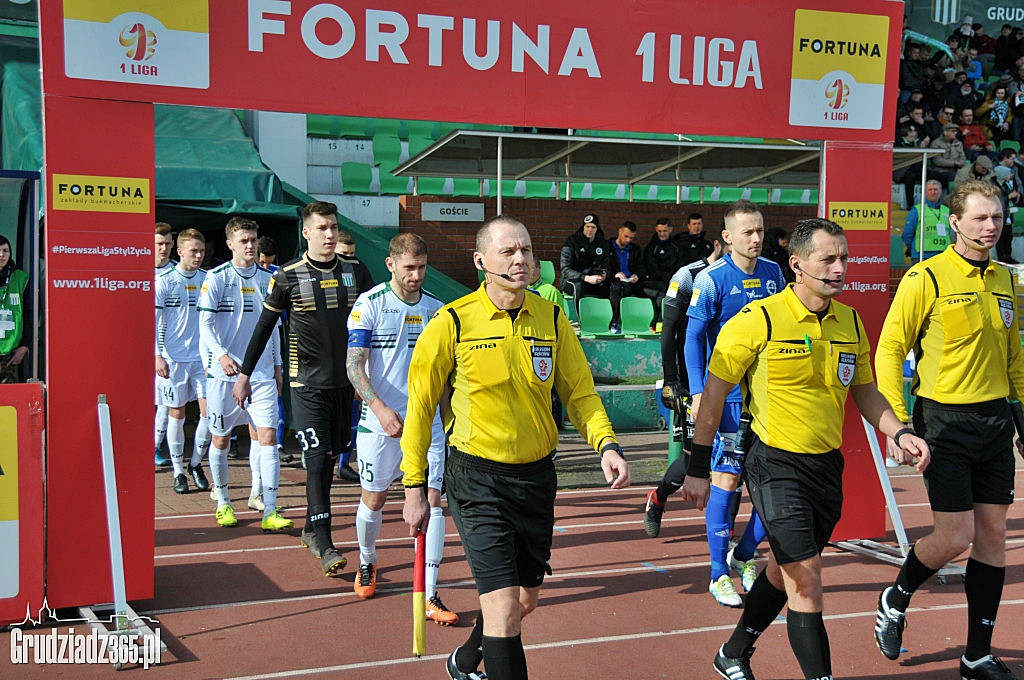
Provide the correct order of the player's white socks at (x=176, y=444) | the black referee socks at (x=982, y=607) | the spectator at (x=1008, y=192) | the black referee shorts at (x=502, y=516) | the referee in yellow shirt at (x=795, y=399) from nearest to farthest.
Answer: the black referee shorts at (x=502, y=516)
the referee in yellow shirt at (x=795, y=399)
the black referee socks at (x=982, y=607)
the player's white socks at (x=176, y=444)
the spectator at (x=1008, y=192)

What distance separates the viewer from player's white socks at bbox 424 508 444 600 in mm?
6164

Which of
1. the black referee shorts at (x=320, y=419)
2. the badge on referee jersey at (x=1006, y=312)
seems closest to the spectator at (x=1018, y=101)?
the badge on referee jersey at (x=1006, y=312)

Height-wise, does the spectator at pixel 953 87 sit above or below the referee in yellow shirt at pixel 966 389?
above

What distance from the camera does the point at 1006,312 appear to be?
5.34m

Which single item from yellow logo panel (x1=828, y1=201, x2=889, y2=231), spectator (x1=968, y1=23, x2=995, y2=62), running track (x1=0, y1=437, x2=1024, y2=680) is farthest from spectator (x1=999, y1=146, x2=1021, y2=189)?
yellow logo panel (x1=828, y1=201, x2=889, y2=231)

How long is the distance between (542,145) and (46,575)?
859cm

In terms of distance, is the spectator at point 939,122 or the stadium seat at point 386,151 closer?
the stadium seat at point 386,151

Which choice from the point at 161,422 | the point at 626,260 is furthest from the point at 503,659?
the point at 626,260

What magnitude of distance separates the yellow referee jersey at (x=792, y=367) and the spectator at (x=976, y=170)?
1595 cm

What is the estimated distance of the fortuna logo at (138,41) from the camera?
18.9 feet

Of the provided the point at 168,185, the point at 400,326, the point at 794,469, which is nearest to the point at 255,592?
the point at 400,326

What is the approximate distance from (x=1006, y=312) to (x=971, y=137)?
1814cm

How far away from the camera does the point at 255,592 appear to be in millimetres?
6672

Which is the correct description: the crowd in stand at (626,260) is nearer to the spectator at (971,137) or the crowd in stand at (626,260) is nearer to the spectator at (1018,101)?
the spectator at (971,137)
